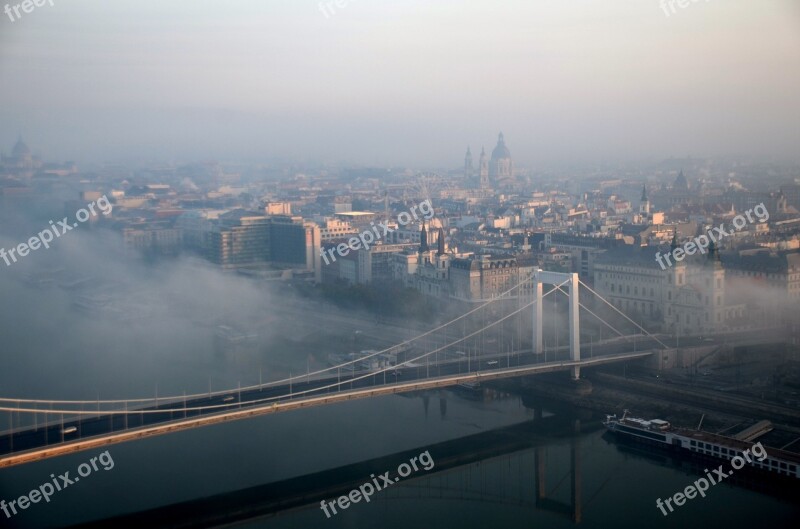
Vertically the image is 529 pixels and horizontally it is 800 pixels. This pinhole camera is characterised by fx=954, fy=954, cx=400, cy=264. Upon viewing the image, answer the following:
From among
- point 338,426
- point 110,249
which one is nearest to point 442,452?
point 338,426

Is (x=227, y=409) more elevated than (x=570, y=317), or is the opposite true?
(x=570, y=317)

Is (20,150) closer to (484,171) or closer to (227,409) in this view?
(227,409)

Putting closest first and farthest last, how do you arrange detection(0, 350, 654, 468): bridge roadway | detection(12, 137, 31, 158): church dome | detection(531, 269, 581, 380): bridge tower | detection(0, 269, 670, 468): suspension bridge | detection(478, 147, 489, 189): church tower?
detection(0, 350, 654, 468): bridge roadway → detection(0, 269, 670, 468): suspension bridge → detection(531, 269, 581, 380): bridge tower → detection(12, 137, 31, 158): church dome → detection(478, 147, 489, 189): church tower

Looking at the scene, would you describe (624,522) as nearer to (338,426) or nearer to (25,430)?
(338,426)

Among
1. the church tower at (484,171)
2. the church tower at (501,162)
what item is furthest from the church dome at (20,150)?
the church tower at (501,162)

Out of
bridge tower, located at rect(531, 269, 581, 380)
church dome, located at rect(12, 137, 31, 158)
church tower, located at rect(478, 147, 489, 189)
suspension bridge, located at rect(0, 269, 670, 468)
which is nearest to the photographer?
suspension bridge, located at rect(0, 269, 670, 468)

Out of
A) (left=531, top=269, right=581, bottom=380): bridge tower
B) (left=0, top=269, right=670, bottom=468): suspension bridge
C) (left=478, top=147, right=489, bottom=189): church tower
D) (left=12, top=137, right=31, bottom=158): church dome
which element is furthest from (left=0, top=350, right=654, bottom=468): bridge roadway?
(left=478, top=147, right=489, bottom=189): church tower

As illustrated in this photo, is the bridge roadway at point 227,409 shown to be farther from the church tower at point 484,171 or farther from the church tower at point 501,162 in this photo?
the church tower at point 501,162

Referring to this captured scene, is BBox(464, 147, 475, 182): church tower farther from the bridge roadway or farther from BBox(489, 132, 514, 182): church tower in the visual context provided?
the bridge roadway

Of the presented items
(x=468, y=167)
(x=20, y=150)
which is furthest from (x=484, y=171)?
(x=20, y=150)
